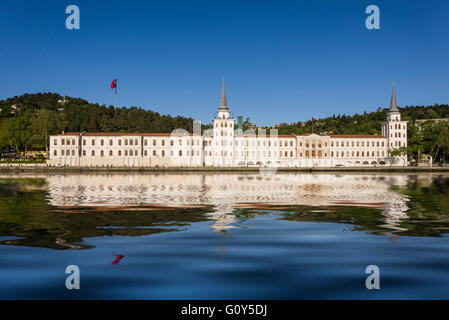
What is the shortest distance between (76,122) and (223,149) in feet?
170

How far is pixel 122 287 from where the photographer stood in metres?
9.66

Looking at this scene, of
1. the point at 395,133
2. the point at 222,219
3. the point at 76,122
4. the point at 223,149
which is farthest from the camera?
the point at 76,122

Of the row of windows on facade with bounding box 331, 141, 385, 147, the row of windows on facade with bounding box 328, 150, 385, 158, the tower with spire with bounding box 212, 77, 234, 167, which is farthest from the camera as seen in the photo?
the row of windows on facade with bounding box 331, 141, 385, 147

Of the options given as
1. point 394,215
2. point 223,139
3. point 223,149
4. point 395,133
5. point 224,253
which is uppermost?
point 395,133

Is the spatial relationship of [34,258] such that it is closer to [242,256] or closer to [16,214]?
[242,256]

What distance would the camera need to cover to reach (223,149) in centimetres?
11406

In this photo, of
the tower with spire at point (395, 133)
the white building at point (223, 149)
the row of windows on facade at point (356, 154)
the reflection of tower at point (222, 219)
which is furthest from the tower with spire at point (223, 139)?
the reflection of tower at point (222, 219)

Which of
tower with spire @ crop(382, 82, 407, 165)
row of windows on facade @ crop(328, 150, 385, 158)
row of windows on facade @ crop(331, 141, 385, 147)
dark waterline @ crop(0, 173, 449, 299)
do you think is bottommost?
dark waterline @ crop(0, 173, 449, 299)

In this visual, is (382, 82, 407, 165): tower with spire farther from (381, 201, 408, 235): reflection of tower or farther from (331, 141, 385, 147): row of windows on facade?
(381, 201, 408, 235): reflection of tower

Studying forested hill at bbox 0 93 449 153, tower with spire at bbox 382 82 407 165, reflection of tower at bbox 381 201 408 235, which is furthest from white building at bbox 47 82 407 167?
reflection of tower at bbox 381 201 408 235

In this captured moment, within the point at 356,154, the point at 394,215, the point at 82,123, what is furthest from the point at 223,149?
the point at 394,215

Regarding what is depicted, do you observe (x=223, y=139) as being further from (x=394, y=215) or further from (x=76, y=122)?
(x=394, y=215)

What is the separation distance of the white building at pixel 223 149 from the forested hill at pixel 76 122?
62.7 feet

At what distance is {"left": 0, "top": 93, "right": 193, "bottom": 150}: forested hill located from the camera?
405 ft
